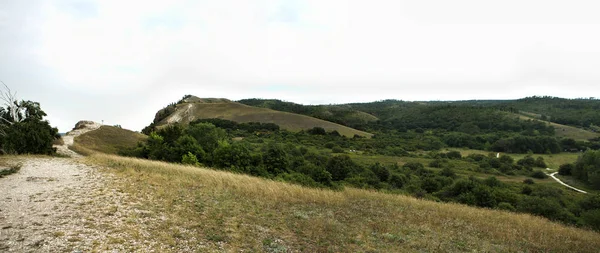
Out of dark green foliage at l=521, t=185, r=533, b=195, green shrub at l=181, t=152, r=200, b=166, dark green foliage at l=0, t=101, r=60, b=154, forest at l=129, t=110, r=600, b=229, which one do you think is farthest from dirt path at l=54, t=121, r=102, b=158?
dark green foliage at l=521, t=185, r=533, b=195

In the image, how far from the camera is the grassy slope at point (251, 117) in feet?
340

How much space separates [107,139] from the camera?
41.1 meters

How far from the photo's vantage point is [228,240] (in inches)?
333

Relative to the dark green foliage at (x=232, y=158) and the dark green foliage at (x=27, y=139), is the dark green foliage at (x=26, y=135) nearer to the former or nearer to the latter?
the dark green foliage at (x=27, y=139)

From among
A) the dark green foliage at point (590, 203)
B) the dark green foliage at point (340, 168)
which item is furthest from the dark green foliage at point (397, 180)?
the dark green foliage at point (590, 203)

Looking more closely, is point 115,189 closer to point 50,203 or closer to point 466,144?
point 50,203

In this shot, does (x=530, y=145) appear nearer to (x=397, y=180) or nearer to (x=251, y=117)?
(x=397, y=180)

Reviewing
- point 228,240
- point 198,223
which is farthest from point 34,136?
point 228,240

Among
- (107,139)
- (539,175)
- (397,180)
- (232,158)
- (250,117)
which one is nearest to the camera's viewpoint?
(232,158)

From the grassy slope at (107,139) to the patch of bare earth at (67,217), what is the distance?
2433 cm

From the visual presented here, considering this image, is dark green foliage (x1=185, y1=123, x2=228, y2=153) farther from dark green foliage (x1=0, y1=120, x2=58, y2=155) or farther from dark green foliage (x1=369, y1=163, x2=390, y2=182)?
dark green foliage (x1=369, y1=163, x2=390, y2=182)

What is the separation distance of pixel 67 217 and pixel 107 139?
122ft

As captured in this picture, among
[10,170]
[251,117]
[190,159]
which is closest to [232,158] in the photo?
[190,159]

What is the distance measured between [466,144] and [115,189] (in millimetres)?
115707
